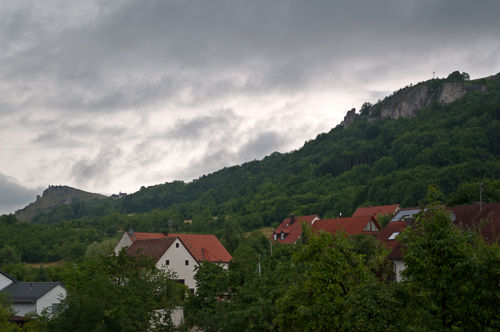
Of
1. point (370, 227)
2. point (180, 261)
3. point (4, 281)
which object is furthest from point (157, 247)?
point (370, 227)

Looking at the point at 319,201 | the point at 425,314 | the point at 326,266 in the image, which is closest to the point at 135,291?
the point at 326,266

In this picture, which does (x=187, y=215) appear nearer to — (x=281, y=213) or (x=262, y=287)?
(x=281, y=213)

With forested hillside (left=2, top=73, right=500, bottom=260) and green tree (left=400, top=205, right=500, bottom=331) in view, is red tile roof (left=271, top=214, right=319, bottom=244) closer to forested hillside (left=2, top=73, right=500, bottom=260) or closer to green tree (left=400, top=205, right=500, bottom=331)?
forested hillside (left=2, top=73, right=500, bottom=260)

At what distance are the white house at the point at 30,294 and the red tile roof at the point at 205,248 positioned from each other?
75.8 ft

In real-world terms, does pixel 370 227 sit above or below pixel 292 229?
below

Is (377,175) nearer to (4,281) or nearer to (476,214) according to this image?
(476,214)

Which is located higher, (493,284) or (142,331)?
(493,284)

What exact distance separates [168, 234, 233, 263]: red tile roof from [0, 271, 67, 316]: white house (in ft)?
75.8

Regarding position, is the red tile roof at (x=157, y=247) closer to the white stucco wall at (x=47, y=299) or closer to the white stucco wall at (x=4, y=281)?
the white stucco wall at (x=47, y=299)

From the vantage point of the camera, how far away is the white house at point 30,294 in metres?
42.1

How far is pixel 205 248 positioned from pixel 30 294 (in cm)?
2829

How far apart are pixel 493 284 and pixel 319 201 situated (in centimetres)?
13522

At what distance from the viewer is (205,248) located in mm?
68125

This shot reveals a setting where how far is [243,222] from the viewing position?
148 m
